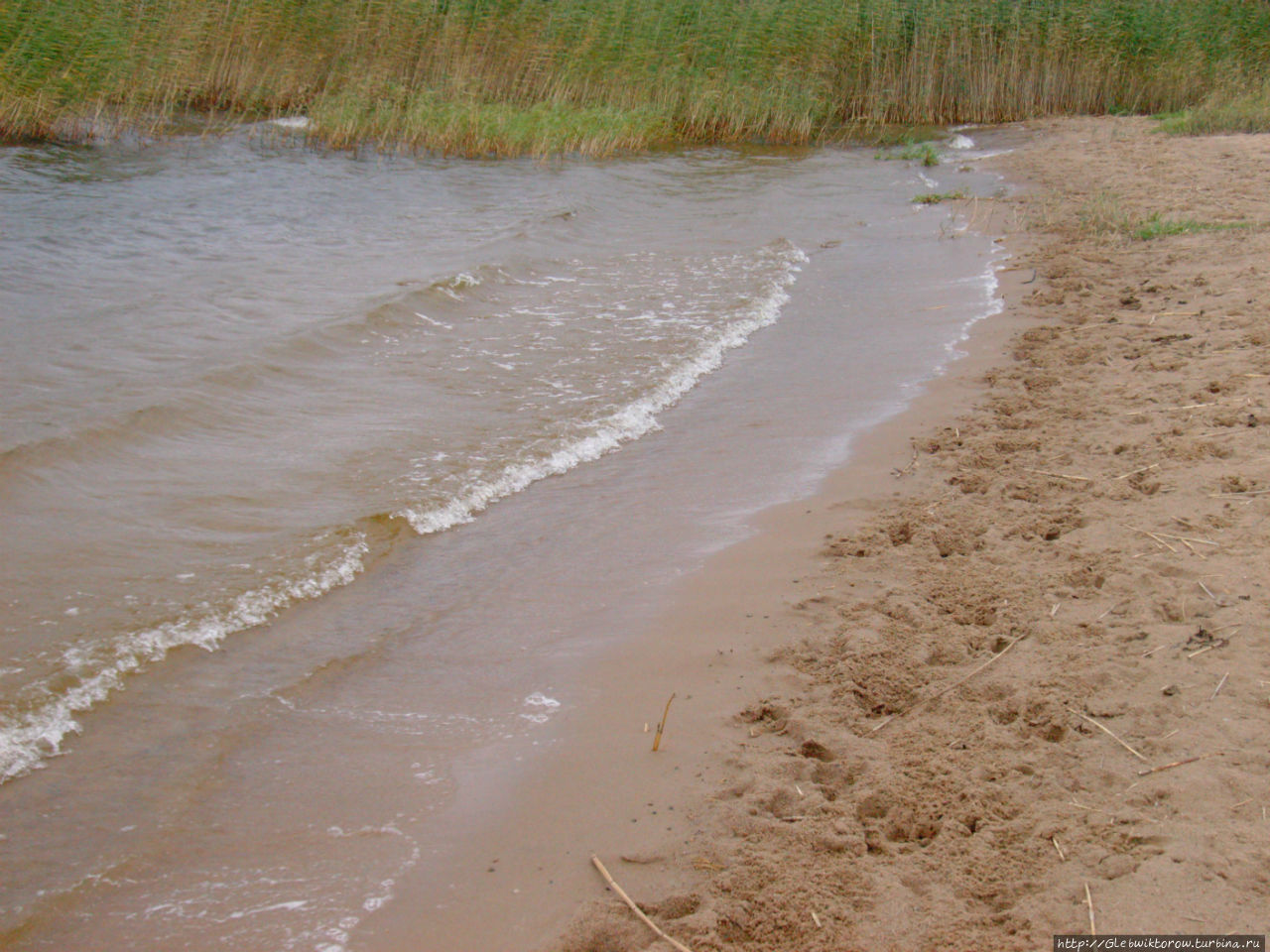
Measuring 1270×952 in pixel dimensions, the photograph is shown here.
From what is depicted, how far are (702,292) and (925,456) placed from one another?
4588 millimetres

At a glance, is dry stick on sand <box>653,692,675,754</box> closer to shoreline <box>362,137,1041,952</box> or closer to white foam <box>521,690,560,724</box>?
shoreline <box>362,137,1041,952</box>

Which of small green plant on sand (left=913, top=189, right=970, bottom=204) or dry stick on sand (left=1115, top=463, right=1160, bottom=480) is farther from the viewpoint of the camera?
small green plant on sand (left=913, top=189, right=970, bottom=204)

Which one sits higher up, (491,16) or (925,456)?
(491,16)

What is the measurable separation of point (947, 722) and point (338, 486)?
10.8ft

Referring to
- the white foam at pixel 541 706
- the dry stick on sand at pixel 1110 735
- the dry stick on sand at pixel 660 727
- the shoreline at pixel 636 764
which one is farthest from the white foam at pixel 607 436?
the dry stick on sand at pixel 1110 735

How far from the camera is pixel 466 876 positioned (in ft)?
8.59

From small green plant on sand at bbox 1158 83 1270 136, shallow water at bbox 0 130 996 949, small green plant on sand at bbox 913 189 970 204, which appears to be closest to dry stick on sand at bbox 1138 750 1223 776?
shallow water at bbox 0 130 996 949

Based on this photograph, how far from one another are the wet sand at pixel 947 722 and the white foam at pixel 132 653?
136cm

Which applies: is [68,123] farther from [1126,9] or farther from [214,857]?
[1126,9]

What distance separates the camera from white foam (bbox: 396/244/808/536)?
4926 mm

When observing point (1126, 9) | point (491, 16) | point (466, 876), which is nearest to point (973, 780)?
point (466, 876)

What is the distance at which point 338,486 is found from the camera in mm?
5148

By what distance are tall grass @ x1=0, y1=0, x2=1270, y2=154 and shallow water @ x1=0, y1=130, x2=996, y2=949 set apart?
16.0 ft

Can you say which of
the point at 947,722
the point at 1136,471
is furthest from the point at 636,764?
the point at 1136,471
